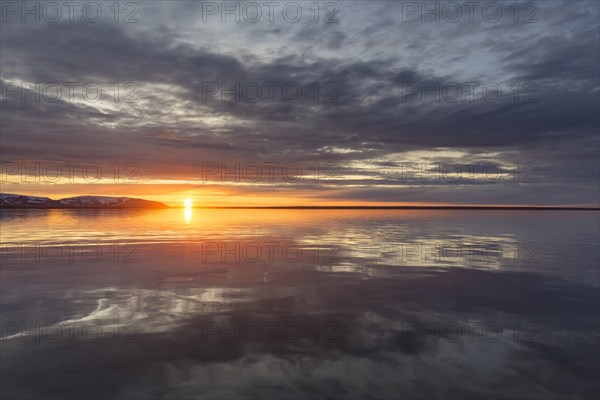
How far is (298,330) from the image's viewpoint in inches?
414

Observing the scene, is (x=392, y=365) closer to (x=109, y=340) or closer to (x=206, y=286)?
(x=109, y=340)

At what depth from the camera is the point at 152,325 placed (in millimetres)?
10828

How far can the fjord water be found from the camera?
7.54 m

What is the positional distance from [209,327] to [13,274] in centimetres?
1282

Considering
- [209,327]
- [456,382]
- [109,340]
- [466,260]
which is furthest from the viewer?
[466,260]

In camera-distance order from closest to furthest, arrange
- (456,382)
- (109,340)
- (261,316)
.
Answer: (456,382) → (109,340) → (261,316)

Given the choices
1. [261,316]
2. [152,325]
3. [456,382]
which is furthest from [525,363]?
[152,325]

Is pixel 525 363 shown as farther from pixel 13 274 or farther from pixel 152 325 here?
pixel 13 274

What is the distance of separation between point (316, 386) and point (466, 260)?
17617mm

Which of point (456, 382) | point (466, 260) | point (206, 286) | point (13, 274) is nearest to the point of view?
point (456, 382)

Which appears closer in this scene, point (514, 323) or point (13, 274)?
point (514, 323)

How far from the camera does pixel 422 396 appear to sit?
7094mm

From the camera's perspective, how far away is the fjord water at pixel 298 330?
24.7 ft

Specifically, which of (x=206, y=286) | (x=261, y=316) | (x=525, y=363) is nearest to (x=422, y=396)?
(x=525, y=363)
